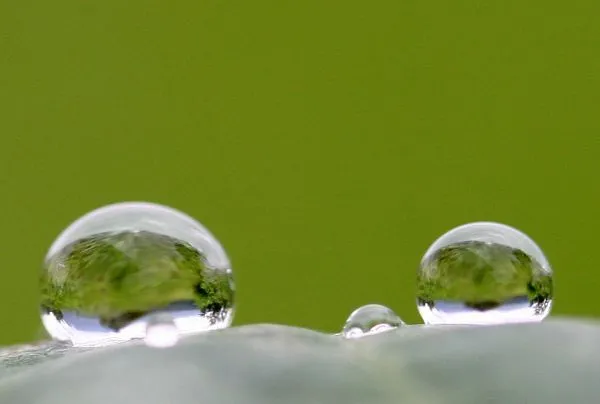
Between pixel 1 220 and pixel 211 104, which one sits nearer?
pixel 1 220

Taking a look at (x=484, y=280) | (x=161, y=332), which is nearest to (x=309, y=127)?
(x=484, y=280)

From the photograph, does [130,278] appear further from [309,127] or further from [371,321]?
[309,127]

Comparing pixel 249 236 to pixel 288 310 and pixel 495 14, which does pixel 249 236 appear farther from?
pixel 495 14

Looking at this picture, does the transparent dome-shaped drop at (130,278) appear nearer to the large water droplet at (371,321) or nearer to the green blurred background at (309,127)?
the large water droplet at (371,321)

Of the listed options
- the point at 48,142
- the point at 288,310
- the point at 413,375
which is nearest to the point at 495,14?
the point at 288,310

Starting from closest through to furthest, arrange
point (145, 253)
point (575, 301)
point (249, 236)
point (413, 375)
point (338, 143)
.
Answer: point (413, 375), point (145, 253), point (575, 301), point (249, 236), point (338, 143)

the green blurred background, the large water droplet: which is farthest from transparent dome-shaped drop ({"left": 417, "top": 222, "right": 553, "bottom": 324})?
the green blurred background

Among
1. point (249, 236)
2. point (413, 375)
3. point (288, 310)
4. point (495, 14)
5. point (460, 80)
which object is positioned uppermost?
point (495, 14)

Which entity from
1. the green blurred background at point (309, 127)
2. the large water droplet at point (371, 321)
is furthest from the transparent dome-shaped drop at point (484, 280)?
the green blurred background at point (309, 127)
